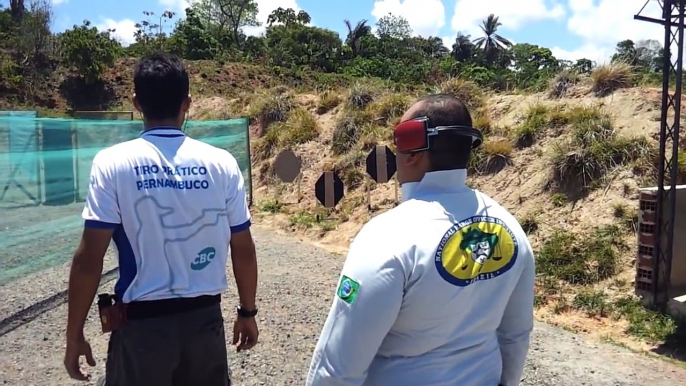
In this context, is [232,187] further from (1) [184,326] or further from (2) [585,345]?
(2) [585,345]

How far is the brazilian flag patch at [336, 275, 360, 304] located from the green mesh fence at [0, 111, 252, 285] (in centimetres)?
540

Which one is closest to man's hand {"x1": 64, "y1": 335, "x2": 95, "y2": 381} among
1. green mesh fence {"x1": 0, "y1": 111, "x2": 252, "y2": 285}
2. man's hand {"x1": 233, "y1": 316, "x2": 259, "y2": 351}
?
man's hand {"x1": 233, "y1": 316, "x2": 259, "y2": 351}

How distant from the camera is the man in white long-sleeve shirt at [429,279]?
171 centimetres

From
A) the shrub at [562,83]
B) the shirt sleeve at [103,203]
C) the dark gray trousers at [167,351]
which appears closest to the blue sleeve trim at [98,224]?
the shirt sleeve at [103,203]

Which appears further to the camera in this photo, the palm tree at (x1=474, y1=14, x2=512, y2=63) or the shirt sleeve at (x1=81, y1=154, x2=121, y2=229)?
the palm tree at (x1=474, y1=14, x2=512, y2=63)

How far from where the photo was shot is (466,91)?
14.4 meters

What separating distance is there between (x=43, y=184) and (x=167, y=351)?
18.0 ft

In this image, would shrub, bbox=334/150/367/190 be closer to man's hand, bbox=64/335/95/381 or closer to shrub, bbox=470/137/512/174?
shrub, bbox=470/137/512/174

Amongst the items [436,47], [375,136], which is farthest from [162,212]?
[436,47]

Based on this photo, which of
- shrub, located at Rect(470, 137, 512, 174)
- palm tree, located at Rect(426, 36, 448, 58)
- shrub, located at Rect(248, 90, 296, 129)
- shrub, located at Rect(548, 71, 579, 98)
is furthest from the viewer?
palm tree, located at Rect(426, 36, 448, 58)

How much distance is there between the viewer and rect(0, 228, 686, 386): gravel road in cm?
501

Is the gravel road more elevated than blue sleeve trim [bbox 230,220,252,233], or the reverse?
blue sleeve trim [bbox 230,220,252,233]

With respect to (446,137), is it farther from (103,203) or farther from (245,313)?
(245,313)

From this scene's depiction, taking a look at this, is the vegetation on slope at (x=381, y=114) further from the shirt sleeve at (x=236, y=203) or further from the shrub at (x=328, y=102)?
the shirt sleeve at (x=236, y=203)
